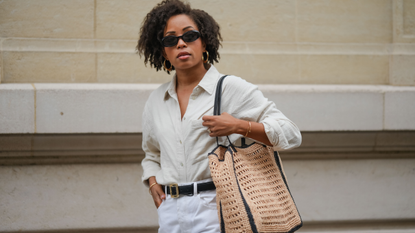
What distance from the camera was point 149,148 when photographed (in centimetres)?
226

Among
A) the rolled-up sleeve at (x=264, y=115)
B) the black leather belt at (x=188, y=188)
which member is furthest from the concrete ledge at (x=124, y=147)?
the rolled-up sleeve at (x=264, y=115)

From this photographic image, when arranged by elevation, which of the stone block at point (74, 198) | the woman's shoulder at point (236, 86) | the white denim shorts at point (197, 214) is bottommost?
the stone block at point (74, 198)

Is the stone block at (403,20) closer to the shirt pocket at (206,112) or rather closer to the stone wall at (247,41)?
the stone wall at (247,41)

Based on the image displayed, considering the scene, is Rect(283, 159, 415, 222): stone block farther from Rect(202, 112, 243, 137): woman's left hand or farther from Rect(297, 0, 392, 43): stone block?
Rect(202, 112, 243, 137): woman's left hand

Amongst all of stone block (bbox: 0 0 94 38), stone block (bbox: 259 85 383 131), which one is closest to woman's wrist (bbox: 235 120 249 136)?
stone block (bbox: 259 85 383 131)

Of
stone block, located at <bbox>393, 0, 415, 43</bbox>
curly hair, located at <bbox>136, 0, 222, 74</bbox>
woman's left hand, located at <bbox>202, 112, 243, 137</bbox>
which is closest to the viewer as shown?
woman's left hand, located at <bbox>202, 112, 243, 137</bbox>

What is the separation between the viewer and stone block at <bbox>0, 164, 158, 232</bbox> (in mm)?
3395

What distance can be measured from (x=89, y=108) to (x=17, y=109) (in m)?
0.62

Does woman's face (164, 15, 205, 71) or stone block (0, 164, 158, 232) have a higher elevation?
woman's face (164, 15, 205, 71)

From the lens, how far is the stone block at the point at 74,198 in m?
3.39

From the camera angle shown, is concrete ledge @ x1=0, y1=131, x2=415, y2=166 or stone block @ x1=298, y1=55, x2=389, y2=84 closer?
concrete ledge @ x1=0, y1=131, x2=415, y2=166

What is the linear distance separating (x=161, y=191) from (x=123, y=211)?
1554mm

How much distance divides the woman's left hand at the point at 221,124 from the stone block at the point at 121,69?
1.91 m

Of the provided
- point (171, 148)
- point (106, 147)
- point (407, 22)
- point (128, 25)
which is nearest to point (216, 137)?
point (171, 148)
